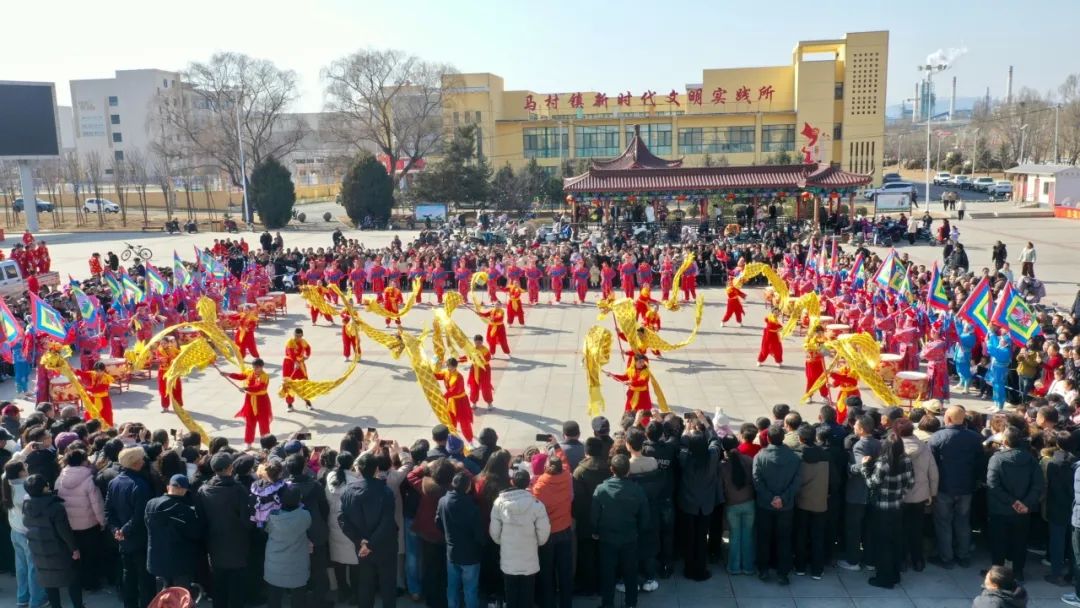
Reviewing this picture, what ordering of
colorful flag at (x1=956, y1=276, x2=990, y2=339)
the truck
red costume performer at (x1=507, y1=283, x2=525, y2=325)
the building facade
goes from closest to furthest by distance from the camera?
colorful flag at (x1=956, y1=276, x2=990, y2=339) < red costume performer at (x1=507, y1=283, x2=525, y2=325) < the truck < the building facade

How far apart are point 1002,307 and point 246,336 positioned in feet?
38.8

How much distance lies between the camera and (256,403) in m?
10.5

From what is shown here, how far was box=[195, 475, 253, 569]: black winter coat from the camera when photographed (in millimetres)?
5910

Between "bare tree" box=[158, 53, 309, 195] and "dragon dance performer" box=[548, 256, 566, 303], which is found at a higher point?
"bare tree" box=[158, 53, 309, 195]

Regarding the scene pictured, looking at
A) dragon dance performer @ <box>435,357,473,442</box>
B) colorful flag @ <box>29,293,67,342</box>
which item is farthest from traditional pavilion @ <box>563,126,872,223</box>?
dragon dance performer @ <box>435,357,473,442</box>

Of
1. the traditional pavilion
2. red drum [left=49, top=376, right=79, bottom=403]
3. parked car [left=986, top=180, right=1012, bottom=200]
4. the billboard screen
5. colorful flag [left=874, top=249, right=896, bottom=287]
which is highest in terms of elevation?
the billboard screen

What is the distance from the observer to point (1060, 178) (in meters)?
40.7

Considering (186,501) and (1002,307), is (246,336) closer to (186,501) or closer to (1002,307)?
(186,501)

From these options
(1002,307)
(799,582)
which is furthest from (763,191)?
(799,582)

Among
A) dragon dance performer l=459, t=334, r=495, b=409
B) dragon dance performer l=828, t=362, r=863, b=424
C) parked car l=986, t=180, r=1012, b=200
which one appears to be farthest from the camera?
parked car l=986, t=180, r=1012, b=200

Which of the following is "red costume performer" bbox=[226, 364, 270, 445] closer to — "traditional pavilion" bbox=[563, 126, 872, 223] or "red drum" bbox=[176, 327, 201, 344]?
"red drum" bbox=[176, 327, 201, 344]

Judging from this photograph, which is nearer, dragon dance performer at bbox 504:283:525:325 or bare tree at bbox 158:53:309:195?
dragon dance performer at bbox 504:283:525:325

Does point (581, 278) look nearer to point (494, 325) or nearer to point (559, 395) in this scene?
point (494, 325)

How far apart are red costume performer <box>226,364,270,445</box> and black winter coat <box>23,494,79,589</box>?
4.05 meters
